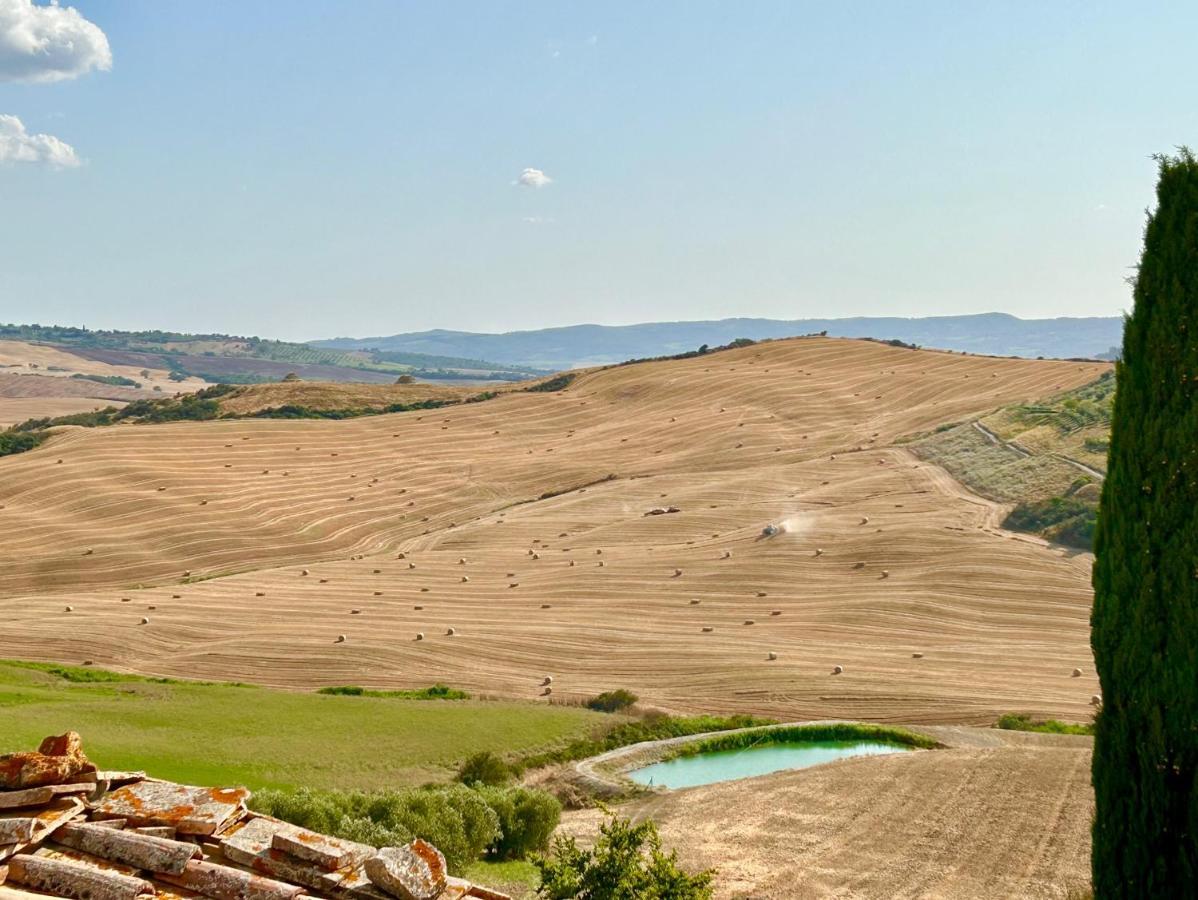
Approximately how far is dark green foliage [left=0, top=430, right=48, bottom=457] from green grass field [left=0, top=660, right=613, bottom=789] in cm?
5391

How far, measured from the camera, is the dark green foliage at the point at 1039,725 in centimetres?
4341

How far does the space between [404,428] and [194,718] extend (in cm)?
6894

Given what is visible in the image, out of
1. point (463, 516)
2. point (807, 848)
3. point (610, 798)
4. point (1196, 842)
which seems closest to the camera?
point (1196, 842)

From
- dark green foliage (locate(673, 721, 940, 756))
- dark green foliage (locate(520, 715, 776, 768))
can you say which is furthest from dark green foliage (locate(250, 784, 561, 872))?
dark green foliage (locate(673, 721, 940, 756))

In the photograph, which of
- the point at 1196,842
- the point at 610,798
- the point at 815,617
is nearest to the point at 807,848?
the point at 610,798

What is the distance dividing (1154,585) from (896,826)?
17.2 m

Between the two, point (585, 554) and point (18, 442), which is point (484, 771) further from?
point (18, 442)

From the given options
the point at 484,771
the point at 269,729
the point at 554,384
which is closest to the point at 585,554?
the point at 269,729

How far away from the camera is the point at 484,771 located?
3412cm

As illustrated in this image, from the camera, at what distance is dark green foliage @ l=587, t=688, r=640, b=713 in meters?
45.7

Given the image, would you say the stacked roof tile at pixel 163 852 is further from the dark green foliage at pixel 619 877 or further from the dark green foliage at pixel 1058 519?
the dark green foliage at pixel 1058 519

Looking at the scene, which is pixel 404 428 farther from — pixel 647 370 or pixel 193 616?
pixel 193 616

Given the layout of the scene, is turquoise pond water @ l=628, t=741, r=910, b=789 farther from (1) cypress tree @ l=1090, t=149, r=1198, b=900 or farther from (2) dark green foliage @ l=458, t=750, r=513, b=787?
(1) cypress tree @ l=1090, t=149, r=1198, b=900

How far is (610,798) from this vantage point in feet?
110
